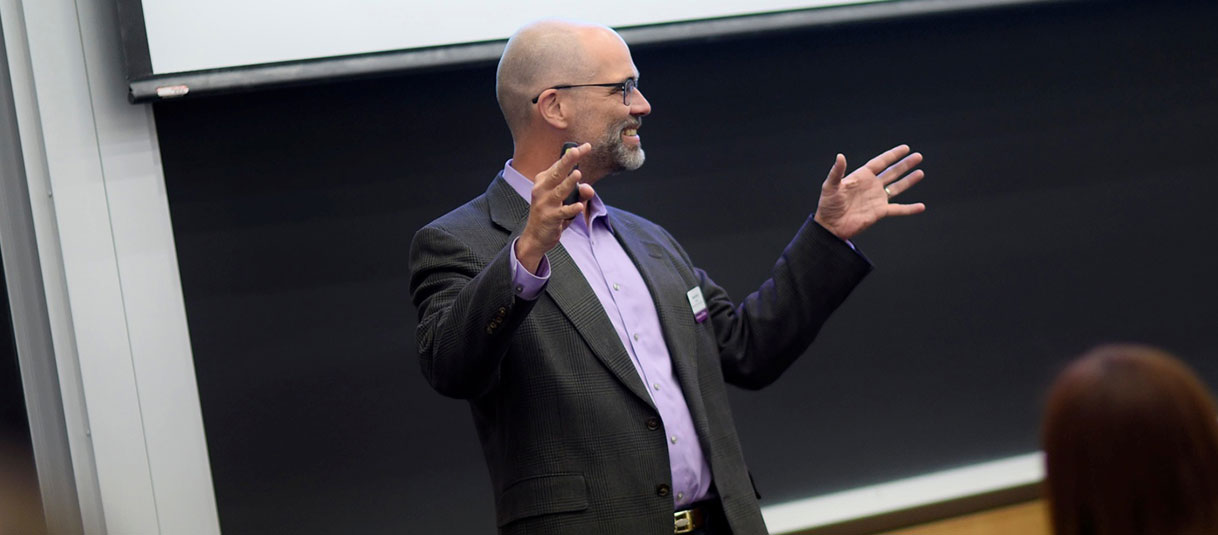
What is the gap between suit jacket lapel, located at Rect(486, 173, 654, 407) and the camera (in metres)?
1.98

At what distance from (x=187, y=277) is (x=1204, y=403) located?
2.33 metres

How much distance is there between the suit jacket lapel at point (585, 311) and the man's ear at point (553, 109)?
201mm

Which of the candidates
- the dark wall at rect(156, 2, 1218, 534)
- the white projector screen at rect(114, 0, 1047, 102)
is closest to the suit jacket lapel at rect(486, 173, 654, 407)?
the white projector screen at rect(114, 0, 1047, 102)

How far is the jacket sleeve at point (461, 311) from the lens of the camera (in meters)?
1.79

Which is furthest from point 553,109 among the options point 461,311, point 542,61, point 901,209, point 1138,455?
point 1138,455

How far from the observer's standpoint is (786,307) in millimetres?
2199

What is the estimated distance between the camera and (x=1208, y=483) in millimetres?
1007

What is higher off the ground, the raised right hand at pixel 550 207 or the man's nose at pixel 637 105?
the man's nose at pixel 637 105

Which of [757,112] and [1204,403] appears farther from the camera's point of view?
[757,112]

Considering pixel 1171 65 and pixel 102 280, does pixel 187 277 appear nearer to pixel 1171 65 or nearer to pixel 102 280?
pixel 102 280

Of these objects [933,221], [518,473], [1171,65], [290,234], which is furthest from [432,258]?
[1171,65]

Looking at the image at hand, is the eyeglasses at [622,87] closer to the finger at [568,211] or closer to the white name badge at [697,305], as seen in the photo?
the white name badge at [697,305]

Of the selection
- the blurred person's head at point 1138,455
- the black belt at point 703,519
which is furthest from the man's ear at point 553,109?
the blurred person's head at point 1138,455

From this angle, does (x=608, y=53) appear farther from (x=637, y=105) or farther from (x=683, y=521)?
(x=683, y=521)
